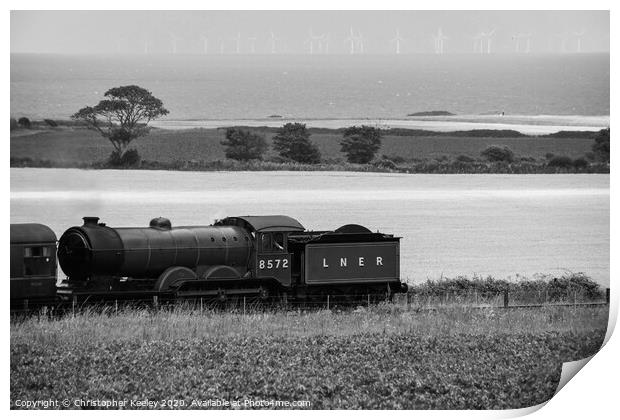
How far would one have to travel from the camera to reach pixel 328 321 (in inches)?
778

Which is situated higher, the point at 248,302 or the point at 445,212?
the point at 445,212

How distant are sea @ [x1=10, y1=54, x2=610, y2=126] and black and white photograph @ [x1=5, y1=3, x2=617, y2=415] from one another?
0.04 metres

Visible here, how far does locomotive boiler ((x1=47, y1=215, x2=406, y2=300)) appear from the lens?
19.6 m

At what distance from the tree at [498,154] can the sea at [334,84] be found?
0.71 meters

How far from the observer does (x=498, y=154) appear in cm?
2267

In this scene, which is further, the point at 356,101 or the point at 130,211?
the point at 356,101

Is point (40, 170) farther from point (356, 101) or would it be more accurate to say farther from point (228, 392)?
point (356, 101)

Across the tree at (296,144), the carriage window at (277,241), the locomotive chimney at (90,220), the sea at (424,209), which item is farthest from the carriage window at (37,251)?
the tree at (296,144)

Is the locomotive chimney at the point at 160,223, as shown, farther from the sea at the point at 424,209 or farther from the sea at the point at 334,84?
the sea at the point at 334,84

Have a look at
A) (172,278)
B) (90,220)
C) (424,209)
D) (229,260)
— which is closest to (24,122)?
(90,220)

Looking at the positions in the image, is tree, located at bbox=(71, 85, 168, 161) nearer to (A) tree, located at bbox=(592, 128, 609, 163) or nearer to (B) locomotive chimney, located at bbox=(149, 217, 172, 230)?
(B) locomotive chimney, located at bbox=(149, 217, 172, 230)
